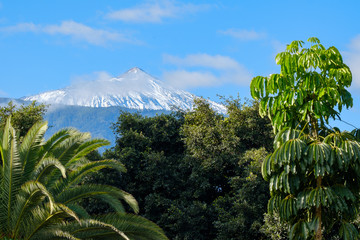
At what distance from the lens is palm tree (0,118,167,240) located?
443 inches

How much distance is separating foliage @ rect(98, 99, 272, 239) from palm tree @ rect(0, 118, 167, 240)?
8.02 metres

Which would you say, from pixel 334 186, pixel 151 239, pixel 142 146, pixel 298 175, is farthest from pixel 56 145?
pixel 142 146

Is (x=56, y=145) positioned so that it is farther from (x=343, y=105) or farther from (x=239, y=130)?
(x=239, y=130)

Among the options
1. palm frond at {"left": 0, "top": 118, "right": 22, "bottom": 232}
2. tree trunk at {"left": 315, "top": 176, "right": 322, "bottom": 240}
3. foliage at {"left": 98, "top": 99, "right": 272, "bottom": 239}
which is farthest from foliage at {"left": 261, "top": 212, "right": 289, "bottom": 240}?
palm frond at {"left": 0, "top": 118, "right": 22, "bottom": 232}

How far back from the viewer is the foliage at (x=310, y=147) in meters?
10.2

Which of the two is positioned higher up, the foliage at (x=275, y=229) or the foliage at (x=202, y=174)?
the foliage at (x=202, y=174)

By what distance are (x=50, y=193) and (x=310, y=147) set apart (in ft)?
21.9

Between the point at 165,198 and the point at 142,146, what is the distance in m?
3.66

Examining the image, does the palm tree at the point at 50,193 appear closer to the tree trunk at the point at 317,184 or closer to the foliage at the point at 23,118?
the tree trunk at the point at 317,184

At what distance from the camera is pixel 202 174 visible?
22312mm

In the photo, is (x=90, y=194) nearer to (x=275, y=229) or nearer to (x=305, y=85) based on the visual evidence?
(x=305, y=85)

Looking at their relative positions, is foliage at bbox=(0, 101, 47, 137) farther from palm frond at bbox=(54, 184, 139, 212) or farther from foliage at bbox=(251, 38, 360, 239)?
foliage at bbox=(251, 38, 360, 239)

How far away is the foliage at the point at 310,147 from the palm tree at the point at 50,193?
394cm

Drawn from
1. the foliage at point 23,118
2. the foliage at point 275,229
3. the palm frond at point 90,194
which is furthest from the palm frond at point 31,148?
the foliage at point 23,118
